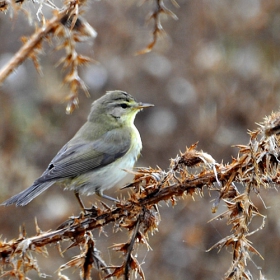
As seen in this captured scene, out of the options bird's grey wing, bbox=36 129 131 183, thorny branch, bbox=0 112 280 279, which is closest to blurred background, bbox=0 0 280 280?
bird's grey wing, bbox=36 129 131 183

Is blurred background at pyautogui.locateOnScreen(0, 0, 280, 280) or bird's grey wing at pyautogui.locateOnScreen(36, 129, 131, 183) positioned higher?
blurred background at pyautogui.locateOnScreen(0, 0, 280, 280)

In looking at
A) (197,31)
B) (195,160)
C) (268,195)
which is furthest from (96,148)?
(197,31)

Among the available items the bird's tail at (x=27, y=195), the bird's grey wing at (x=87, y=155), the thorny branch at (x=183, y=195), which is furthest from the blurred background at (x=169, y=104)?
the thorny branch at (x=183, y=195)

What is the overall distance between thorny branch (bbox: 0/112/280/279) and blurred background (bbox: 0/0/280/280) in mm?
4529

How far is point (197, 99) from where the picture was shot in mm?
7809

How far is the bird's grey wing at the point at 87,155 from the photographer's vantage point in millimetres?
4570

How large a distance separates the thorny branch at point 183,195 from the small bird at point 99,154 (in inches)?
61.2

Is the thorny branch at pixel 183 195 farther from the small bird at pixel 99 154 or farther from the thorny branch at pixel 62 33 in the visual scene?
the small bird at pixel 99 154

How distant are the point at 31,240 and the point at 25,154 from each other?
5354 mm

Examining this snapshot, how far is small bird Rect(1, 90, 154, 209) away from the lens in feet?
14.8

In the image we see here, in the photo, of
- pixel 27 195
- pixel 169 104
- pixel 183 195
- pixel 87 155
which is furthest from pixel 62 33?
pixel 169 104

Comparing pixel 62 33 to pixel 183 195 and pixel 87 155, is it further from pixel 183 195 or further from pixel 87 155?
pixel 87 155

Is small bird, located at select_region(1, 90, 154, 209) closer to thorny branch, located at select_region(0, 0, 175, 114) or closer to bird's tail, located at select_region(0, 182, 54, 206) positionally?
bird's tail, located at select_region(0, 182, 54, 206)

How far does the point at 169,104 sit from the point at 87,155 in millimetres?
3272
